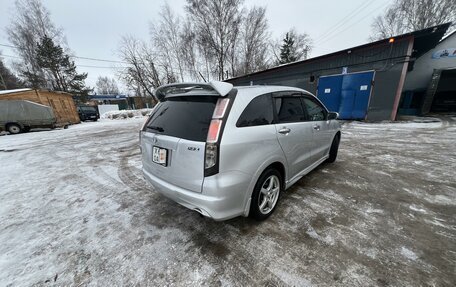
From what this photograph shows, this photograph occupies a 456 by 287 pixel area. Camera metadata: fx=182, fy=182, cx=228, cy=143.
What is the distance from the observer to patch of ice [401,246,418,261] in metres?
1.77

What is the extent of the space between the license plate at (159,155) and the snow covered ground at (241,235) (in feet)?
2.89

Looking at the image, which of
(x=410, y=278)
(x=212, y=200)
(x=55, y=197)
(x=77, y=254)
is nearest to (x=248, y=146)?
(x=212, y=200)

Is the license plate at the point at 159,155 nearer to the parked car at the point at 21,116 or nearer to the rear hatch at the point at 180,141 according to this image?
the rear hatch at the point at 180,141

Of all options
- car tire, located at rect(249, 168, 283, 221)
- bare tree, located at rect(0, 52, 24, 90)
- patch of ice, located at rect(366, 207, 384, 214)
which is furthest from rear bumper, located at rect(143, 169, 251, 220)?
bare tree, located at rect(0, 52, 24, 90)

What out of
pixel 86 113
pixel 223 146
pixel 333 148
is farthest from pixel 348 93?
pixel 86 113

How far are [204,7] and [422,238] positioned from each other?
2879 cm

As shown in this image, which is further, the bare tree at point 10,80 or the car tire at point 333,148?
the bare tree at point 10,80

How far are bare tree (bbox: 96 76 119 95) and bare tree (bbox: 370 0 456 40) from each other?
7077cm

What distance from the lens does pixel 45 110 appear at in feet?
42.4

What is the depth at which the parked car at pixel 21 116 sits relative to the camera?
11609mm

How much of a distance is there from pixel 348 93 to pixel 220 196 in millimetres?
12100

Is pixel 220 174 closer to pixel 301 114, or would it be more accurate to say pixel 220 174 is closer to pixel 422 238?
pixel 301 114

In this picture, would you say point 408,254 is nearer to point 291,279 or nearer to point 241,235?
point 291,279

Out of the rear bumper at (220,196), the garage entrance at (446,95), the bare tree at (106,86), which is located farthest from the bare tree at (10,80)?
the garage entrance at (446,95)
